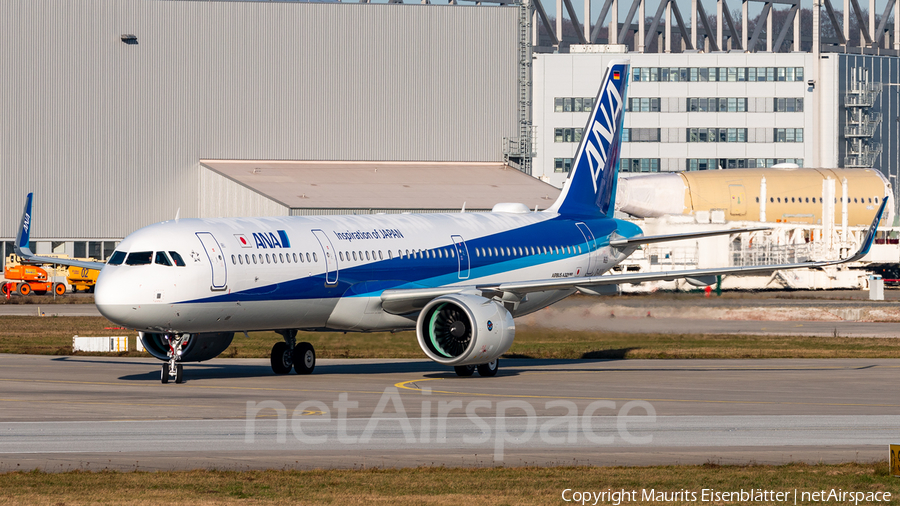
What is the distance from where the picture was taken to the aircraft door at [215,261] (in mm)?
30078

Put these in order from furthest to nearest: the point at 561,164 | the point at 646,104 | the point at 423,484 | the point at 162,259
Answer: the point at 561,164 → the point at 646,104 → the point at 162,259 → the point at 423,484

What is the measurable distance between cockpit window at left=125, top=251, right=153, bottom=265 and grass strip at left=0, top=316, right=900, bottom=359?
812cm

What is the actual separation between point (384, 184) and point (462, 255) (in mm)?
54398

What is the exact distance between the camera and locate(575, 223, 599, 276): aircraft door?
41531 millimetres

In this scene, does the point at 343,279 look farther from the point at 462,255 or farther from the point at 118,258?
the point at 118,258

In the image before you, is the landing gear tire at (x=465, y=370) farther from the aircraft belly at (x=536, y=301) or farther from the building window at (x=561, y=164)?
the building window at (x=561, y=164)

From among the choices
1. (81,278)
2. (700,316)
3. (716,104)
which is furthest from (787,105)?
(700,316)

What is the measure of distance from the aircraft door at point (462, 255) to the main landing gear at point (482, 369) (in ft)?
12.5

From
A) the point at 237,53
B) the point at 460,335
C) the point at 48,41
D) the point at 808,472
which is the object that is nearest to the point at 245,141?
the point at 237,53

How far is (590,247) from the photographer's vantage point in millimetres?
41625

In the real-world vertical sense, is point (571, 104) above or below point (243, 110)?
above

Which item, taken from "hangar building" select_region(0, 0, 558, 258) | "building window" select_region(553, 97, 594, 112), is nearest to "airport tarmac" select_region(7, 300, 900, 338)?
"hangar building" select_region(0, 0, 558, 258)

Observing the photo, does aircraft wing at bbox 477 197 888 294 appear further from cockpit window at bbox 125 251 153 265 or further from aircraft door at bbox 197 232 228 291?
cockpit window at bbox 125 251 153 265

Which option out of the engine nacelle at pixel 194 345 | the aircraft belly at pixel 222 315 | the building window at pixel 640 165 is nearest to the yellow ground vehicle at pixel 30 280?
the engine nacelle at pixel 194 345
